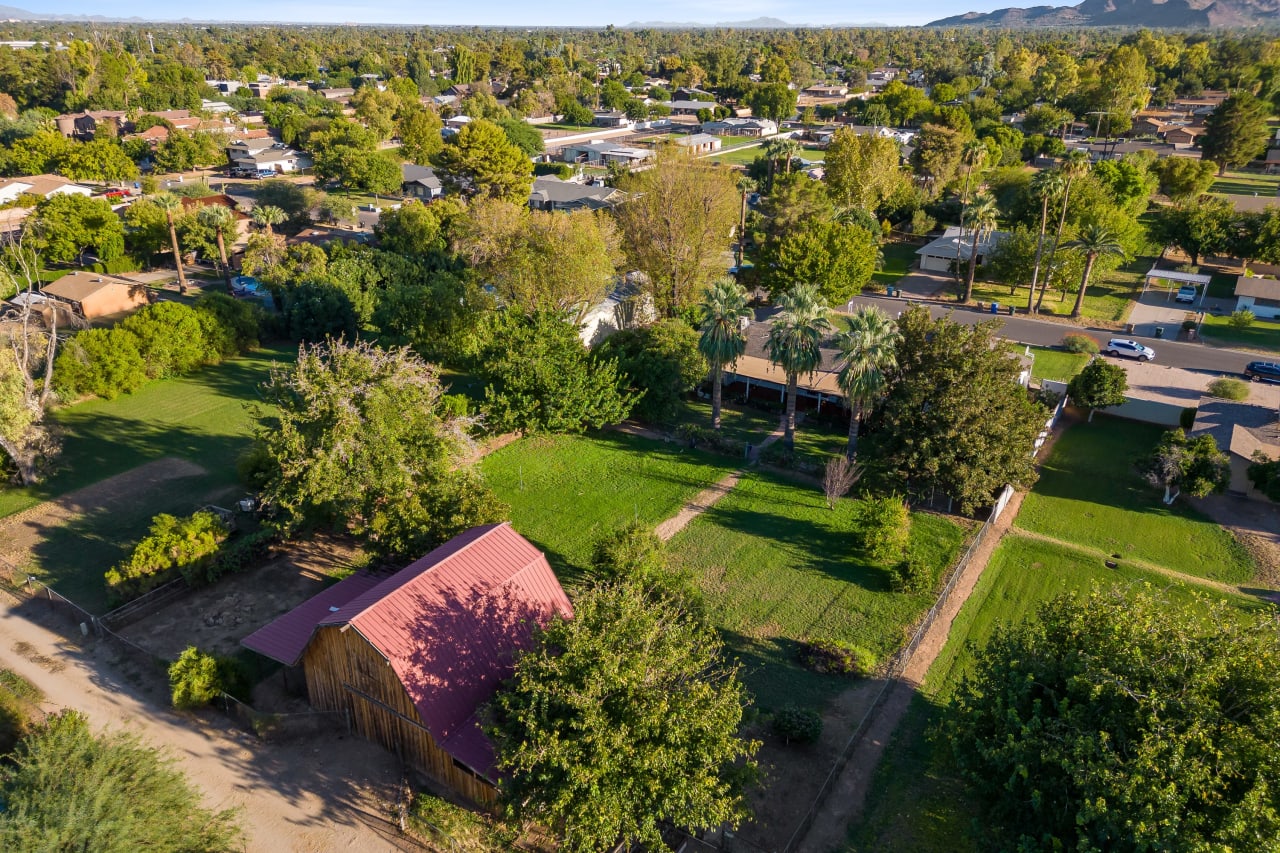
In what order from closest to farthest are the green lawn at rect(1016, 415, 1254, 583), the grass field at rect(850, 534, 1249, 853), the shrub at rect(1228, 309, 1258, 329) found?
the grass field at rect(850, 534, 1249, 853), the green lawn at rect(1016, 415, 1254, 583), the shrub at rect(1228, 309, 1258, 329)

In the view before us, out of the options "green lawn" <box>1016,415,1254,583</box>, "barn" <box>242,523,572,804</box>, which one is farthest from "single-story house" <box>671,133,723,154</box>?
"barn" <box>242,523,572,804</box>

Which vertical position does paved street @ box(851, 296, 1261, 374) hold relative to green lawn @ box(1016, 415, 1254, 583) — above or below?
above

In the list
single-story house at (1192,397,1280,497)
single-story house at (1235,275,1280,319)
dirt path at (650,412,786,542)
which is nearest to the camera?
dirt path at (650,412,786,542)

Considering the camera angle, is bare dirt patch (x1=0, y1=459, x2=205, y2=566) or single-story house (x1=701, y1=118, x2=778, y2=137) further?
single-story house (x1=701, y1=118, x2=778, y2=137)

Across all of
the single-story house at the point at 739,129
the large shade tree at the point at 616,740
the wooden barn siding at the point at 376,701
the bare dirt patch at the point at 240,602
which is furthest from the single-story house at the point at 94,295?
the single-story house at the point at 739,129

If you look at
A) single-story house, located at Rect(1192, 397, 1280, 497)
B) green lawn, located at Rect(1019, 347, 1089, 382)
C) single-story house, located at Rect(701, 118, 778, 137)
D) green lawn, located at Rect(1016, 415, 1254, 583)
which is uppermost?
single-story house, located at Rect(701, 118, 778, 137)

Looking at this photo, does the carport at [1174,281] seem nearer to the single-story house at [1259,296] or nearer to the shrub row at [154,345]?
the single-story house at [1259,296]

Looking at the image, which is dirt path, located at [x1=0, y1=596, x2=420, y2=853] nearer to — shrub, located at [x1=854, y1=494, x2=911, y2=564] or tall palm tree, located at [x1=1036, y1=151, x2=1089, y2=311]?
shrub, located at [x1=854, y1=494, x2=911, y2=564]

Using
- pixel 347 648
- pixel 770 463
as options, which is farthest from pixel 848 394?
pixel 347 648

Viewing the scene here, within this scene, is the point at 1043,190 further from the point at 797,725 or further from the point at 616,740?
the point at 616,740
